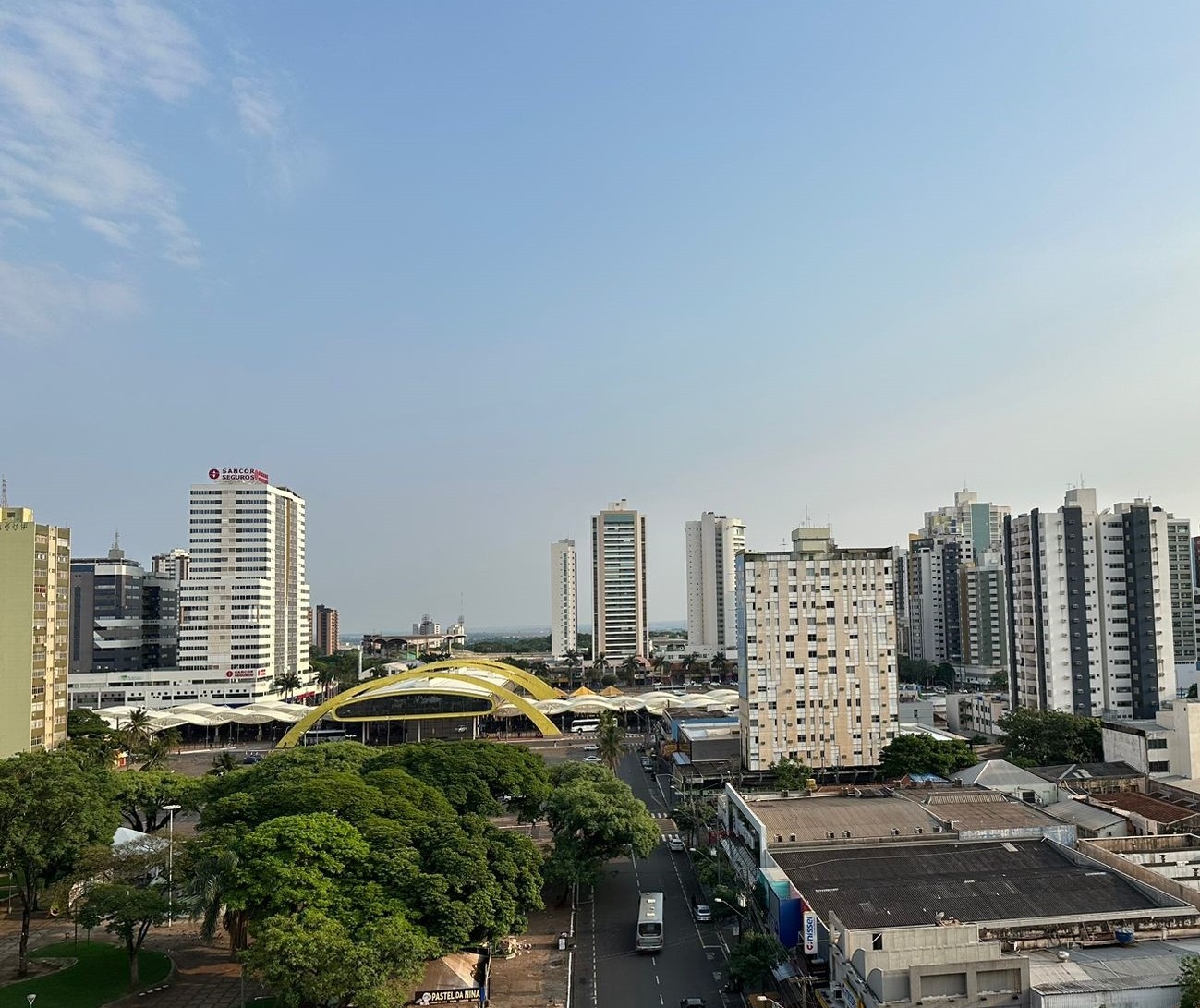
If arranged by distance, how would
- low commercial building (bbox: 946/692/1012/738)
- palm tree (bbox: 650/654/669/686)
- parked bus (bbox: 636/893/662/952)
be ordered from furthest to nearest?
palm tree (bbox: 650/654/669/686), low commercial building (bbox: 946/692/1012/738), parked bus (bbox: 636/893/662/952)

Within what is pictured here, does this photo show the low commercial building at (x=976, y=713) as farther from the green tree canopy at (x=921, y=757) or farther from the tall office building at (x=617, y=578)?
the tall office building at (x=617, y=578)

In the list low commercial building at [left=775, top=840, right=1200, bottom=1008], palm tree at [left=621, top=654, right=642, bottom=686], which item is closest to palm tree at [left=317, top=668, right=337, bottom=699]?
palm tree at [left=621, top=654, right=642, bottom=686]

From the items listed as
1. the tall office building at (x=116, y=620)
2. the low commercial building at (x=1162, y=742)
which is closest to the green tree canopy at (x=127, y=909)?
the low commercial building at (x=1162, y=742)

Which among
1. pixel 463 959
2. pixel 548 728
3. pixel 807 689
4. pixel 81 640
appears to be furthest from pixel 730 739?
pixel 81 640

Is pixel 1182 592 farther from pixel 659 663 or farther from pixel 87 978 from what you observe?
pixel 87 978

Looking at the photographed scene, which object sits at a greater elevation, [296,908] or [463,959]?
[296,908]

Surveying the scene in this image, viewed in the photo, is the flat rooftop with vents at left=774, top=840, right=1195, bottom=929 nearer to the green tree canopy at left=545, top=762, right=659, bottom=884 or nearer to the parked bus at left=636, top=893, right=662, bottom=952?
the parked bus at left=636, top=893, right=662, bottom=952

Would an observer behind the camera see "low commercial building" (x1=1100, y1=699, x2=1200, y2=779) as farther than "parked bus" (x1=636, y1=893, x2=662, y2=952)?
Yes

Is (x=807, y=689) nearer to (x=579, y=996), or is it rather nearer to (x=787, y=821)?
(x=787, y=821)
